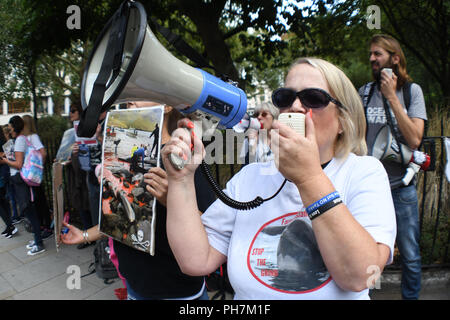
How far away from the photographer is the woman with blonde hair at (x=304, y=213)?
33.0 inches

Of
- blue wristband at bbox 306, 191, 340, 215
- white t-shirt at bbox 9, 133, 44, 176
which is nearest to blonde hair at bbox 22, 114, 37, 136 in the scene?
white t-shirt at bbox 9, 133, 44, 176

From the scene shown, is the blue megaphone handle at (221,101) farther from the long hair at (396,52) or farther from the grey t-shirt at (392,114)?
the long hair at (396,52)

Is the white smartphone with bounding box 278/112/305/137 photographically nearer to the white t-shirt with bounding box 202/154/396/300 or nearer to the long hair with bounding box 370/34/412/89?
the white t-shirt with bounding box 202/154/396/300

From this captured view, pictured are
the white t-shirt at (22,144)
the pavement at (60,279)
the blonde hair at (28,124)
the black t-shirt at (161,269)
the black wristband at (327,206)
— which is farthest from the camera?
the blonde hair at (28,124)

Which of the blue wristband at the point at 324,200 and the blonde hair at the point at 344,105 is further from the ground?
the blonde hair at the point at 344,105

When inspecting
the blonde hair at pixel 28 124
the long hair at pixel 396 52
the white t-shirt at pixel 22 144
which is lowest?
the white t-shirt at pixel 22 144

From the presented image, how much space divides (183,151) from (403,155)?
1.98 m

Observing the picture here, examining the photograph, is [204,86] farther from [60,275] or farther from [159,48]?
[60,275]

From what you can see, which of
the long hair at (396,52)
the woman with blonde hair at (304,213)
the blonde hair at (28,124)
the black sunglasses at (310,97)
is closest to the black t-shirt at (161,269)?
the woman with blonde hair at (304,213)

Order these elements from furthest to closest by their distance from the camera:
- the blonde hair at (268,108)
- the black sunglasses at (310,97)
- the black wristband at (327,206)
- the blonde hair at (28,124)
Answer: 1. the blonde hair at (28,124)
2. the blonde hair at (268,108)
3. the black sunglasses at (310,97)
4. the black wristband at (327,206)

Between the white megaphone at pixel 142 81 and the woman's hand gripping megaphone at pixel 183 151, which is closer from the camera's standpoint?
the white megaphone at pixel 142 81

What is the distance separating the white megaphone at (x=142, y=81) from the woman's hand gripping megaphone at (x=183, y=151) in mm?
94

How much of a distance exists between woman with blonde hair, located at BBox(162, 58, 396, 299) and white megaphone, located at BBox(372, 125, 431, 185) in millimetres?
1281

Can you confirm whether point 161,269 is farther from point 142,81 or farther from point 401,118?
point 401,118
